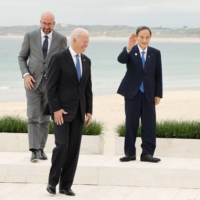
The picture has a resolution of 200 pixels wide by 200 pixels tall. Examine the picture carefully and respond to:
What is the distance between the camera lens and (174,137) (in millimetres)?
8648

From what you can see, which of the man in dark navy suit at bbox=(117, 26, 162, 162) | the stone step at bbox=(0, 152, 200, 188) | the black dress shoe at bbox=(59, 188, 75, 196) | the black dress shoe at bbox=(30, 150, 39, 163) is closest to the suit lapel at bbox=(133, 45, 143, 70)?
the man in dark navy suit at bbox=(117, 26, 162, 162)

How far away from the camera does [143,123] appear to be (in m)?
8.00

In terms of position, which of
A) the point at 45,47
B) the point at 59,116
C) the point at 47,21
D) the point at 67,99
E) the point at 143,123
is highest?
the point at 47,21

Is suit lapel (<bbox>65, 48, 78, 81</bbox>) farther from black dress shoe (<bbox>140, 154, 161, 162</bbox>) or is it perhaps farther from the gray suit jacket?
black dress shoe (<bbox>140, 154, 161, 162</bbox>)

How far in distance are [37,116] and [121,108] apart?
37.4 feet

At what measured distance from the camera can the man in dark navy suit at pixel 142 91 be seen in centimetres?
785

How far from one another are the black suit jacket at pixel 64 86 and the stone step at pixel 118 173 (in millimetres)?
941

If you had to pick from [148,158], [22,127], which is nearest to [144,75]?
[148,158]

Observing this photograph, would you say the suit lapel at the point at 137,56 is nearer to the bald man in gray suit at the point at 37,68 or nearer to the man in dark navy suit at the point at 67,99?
the bald man in gray suit at the point at 37,68

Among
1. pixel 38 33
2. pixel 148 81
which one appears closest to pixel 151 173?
pixel 148 81

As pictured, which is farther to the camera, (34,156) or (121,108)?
(121,108)

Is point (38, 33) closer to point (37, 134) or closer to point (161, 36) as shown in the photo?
point (37, 134)

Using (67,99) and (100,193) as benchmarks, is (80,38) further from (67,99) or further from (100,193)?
(100,193)

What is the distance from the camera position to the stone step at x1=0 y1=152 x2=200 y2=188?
734 centimetres
